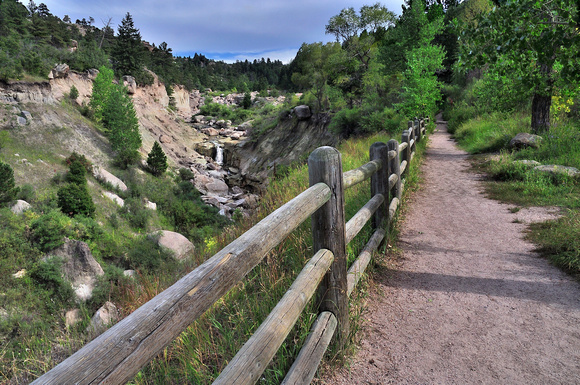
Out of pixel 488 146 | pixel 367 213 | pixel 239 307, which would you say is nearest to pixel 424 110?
pixel 488 146

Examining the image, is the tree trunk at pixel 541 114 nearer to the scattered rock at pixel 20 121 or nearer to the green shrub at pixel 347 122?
the green shrub at pixel 347 122

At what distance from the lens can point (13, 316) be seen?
13805mm

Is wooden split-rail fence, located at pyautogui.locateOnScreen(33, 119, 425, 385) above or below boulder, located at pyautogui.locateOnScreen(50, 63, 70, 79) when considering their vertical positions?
below

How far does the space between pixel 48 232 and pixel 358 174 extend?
70.7 ft

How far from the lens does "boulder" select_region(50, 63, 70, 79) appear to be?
3759cm

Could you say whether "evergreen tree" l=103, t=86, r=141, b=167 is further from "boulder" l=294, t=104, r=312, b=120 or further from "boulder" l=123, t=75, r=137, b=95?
"boulder" l=294, t=104, r=312, b=120

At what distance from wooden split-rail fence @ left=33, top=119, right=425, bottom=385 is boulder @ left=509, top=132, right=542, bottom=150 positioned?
8.65 m

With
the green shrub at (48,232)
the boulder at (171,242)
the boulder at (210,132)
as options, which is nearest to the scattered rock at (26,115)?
the green shrub at (48,232)

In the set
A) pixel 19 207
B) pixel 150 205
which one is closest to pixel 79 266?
pixel 19 207

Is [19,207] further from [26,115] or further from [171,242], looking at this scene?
[26,115]

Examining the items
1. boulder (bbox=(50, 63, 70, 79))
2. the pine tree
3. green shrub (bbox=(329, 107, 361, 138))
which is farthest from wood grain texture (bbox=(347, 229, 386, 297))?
boulder (bbox=(50, 63, 70, 79))

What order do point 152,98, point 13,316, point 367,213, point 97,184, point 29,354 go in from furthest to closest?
point 152,98 < point 97,184 < point 13,316 < point 367,213 < point 29,354

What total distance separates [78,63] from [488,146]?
48924mm

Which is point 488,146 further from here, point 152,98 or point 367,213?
point 152,98
